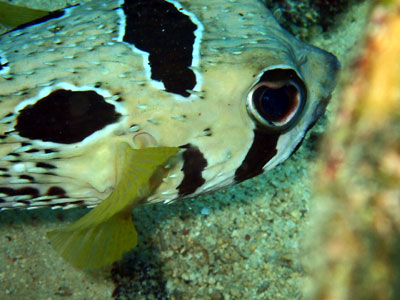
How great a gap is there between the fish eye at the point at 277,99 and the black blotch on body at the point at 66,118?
673mm

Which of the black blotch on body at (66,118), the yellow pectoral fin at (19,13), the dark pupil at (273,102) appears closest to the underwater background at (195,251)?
the dark pupil at (273,102)

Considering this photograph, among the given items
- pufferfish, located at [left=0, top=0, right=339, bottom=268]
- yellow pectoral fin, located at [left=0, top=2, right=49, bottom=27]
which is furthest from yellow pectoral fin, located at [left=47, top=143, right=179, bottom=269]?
yellow pectoral fin, located at [left=0, top=2, right=49, bottom=27]

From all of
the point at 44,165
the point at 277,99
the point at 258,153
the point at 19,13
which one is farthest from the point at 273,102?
the point at 19,13

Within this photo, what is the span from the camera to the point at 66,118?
1774 mm

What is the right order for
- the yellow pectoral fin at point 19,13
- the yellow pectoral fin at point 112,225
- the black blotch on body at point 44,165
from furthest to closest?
1. the yellow pectoral fin at point 19,13
2. the black blotch on body at point 44,165
3. the yellow pectoral fin at point 112,225

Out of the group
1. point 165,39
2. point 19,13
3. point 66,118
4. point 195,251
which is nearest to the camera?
point 66,118

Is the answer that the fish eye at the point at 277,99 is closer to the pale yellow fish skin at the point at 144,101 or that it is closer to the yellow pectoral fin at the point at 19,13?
the pale yellow fish skin at the point at 144,101

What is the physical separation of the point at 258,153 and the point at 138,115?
0.65 m

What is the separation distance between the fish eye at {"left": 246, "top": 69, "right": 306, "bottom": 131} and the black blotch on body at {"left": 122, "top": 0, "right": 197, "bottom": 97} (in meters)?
0.32

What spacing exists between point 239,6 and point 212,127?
822 millimetres

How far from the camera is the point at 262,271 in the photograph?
2.73 m

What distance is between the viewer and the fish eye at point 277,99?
1.80 metres

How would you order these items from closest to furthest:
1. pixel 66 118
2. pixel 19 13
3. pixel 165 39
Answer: pixel 66 118, pixel 165 39, pixel 19 13

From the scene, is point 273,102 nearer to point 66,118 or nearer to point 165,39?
point 165,39
